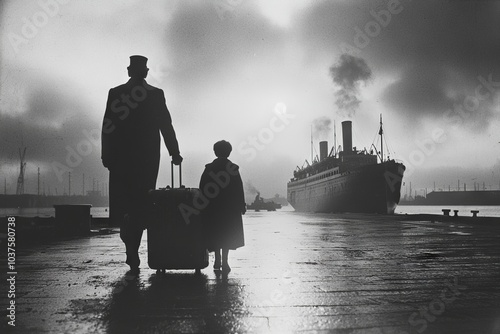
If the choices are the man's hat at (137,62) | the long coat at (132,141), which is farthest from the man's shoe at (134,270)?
the man's hat at (137,62)

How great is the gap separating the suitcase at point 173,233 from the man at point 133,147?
0.26 m

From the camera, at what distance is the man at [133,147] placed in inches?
162

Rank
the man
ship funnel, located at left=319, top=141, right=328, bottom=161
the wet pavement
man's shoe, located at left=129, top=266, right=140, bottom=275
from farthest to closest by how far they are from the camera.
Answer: ship funnel, located at left=319, top=141, right=328, bottom=161 → the man → man's shoe, located at left=129, top=266, right=140, bottom=275 → the wet pavement

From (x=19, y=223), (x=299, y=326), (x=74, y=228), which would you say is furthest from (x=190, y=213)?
(x=19, y=223)

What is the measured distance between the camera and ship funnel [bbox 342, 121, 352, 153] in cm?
5876

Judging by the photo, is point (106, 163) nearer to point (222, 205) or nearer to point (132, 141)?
point (132, 141)

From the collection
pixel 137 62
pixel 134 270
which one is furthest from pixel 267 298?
pixel 137 62

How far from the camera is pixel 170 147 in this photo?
177 inches

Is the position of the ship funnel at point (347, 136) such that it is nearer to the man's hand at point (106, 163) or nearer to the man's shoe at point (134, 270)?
the man's hand at point (106, 163)

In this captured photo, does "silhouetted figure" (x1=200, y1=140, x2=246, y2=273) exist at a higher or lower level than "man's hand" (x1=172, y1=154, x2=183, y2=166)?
lower

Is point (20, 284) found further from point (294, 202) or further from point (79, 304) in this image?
point (294, 202)

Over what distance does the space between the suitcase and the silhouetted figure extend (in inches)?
12.8

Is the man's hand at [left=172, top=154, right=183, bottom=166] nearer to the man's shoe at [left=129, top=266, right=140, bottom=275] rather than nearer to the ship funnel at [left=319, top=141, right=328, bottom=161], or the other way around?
the man's shoe at [left=129, top=266, right=140, bottom=275]

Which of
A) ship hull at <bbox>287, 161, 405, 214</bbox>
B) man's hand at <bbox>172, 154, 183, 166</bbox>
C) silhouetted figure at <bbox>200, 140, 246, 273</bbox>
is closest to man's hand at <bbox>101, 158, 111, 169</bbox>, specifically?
man's hand at <bbox>172, 154, 183, 166</bbox>
